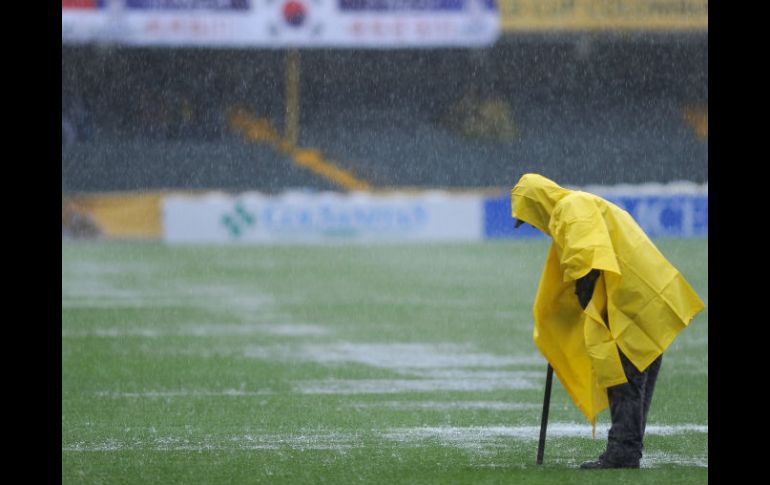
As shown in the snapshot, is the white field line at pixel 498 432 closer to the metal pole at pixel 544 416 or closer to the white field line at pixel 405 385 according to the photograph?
the metal pole at pixel 544 416

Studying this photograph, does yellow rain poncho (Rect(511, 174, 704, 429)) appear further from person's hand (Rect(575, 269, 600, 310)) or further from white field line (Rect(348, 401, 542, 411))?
white field line (Rect(348, 401, 542, 411))

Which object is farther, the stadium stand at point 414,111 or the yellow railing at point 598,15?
the stadium stand at point 414,111

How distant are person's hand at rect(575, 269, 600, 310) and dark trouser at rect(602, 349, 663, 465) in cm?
34

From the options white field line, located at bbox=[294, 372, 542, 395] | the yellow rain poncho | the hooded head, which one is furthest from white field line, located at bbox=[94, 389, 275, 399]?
the hooded head

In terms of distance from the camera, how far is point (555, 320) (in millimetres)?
7043

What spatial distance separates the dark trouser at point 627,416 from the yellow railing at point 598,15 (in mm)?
27497

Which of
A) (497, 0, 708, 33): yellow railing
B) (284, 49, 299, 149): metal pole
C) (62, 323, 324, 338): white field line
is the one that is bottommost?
(62, 323, 324, 338): white field line

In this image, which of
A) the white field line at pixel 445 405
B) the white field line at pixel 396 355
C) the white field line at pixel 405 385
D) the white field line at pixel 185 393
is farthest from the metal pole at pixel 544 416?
the white field line at pixel 396 355

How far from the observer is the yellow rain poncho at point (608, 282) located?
21.3ft

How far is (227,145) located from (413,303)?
1916 centimetres

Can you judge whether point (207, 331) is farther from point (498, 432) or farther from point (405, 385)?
point (498, 432)

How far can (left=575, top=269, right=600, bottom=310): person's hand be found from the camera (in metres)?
6.66
